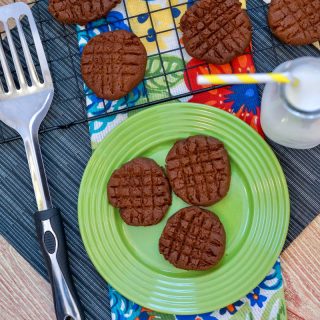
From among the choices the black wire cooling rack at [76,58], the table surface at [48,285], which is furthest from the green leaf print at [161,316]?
the black wire cooling rack at [76,58]

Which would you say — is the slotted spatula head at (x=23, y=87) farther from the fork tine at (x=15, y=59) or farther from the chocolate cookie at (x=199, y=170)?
the chocolate cookie at (x=199, y=170)

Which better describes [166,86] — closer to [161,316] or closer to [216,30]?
[216,30]

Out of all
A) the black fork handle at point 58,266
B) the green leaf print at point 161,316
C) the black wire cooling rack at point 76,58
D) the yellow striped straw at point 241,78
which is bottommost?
the green leaf print at point 161,316

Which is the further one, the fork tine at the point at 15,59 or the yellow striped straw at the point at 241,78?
the fork tine at the point at 15,59

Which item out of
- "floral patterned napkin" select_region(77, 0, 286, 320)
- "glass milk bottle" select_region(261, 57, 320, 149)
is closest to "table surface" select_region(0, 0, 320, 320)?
"floral patterned napkin" select_region(77, 0, 286, 320)

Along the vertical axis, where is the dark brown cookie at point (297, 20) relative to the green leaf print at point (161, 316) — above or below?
above

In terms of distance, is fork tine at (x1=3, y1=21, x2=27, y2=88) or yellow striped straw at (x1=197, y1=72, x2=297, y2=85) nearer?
yellow striped straw at (x1=197, y1=72, x2=297, y2=85)

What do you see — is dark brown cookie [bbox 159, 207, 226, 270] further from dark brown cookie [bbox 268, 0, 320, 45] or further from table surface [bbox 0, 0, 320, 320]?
dark brown cookie [bbox 268, 0, 320, 45]
